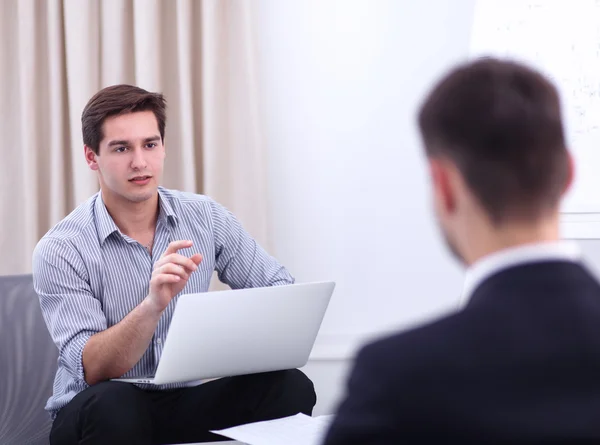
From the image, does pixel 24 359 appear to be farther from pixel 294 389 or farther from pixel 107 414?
pixel 294 389

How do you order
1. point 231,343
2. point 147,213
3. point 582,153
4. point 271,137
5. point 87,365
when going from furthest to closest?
point 271,137
point 582,153
point 147,213
point 87,365
point 231,343

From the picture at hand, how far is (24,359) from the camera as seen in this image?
2154 mm

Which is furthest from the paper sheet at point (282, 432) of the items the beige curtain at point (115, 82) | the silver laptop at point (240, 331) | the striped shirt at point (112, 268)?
the beige curtain at point (115, 82)

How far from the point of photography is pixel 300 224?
2965 millimetres

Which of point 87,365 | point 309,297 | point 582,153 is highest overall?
point 582,153

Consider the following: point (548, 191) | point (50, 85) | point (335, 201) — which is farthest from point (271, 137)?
point (548, 191)

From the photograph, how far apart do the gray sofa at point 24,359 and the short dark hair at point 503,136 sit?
1641mm

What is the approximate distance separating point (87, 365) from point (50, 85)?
1173 millimetres

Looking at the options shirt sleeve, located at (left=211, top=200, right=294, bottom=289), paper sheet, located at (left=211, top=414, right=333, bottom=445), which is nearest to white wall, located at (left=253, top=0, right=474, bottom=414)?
shirt sleeve, located at (left=211, top=200, right=294, bottom=289)

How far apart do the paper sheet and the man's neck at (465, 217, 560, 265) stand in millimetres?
768

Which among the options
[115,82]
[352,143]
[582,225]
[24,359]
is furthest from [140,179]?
[582,225]

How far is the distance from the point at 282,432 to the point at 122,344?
505 millimetres

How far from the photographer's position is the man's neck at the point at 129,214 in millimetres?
2160

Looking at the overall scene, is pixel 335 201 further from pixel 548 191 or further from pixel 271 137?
pixel 548 191
